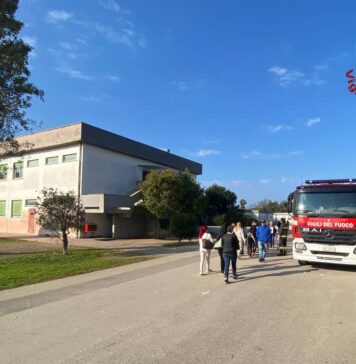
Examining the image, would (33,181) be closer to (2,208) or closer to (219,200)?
(2,208)

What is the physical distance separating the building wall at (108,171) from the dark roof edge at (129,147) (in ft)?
1.81

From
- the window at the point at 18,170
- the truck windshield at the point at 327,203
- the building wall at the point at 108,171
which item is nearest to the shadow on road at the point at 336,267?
the truck windshield at the point at 327,203

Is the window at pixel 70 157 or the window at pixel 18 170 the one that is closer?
the window at pixel 70 157

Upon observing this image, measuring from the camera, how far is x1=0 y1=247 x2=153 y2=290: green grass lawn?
12625mm

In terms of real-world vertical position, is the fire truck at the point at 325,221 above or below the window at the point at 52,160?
below

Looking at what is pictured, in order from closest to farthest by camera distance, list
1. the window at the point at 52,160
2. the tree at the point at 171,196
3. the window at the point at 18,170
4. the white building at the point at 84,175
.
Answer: the tree at the point at 171,196, the white building at the point at 84,175, the window at the point at 52,160, the window at the point at 18,170

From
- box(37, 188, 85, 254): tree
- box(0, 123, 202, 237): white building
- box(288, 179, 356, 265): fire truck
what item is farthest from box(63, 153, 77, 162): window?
box(288, 179, 356, 265): fire truck

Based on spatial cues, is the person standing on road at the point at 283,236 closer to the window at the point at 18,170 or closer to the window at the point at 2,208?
the window at the point at 18,170

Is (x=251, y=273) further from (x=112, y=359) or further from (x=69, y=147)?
(x=69, y=147)

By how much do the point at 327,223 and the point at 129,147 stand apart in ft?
91.3

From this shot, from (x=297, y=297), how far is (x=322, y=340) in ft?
10.3

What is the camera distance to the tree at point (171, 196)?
3281 centimetres

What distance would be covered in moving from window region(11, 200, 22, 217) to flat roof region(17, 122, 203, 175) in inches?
233

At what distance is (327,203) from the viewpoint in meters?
13.9
